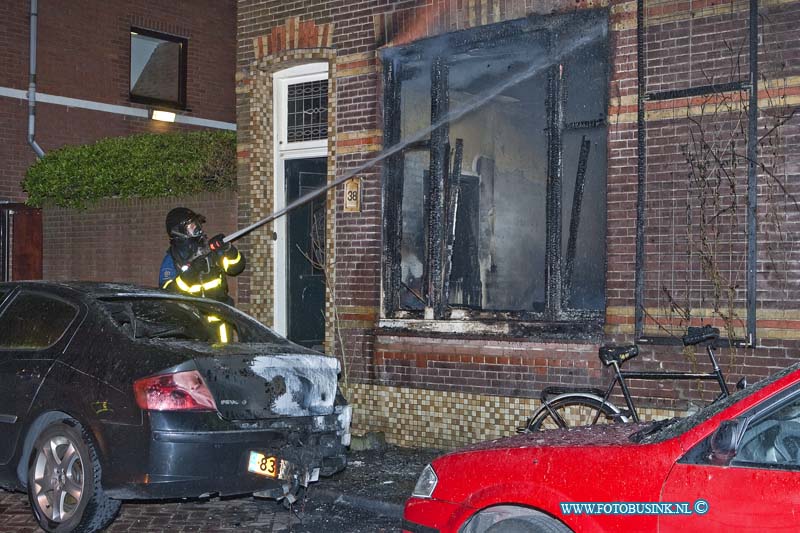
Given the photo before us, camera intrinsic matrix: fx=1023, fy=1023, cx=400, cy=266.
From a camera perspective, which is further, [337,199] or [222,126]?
[222,126]

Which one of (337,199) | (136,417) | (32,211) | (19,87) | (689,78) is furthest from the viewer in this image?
(19,87)

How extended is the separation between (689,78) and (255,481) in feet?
16.4

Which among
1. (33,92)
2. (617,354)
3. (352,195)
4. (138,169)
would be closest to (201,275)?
(352,195)

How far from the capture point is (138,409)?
6352mm

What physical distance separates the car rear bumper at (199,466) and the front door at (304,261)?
18.0 feet

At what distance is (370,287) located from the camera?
1083cm

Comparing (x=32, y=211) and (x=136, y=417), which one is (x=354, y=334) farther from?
(x=32, y=211)

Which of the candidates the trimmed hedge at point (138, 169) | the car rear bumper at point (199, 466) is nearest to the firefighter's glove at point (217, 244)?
the trimmed hedge at point (138, 169)

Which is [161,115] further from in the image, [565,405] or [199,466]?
[199,466]

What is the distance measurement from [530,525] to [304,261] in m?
7.81

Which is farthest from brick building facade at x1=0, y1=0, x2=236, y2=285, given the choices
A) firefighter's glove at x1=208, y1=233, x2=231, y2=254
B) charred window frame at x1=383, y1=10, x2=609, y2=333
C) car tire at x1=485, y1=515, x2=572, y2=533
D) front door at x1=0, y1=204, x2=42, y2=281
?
car tire at x1=485, y1=515, x2=572, y2=533

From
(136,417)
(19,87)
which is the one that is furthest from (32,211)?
(136,417)

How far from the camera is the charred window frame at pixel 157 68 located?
19.9 m

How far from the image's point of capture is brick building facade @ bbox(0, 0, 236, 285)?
1519cm
